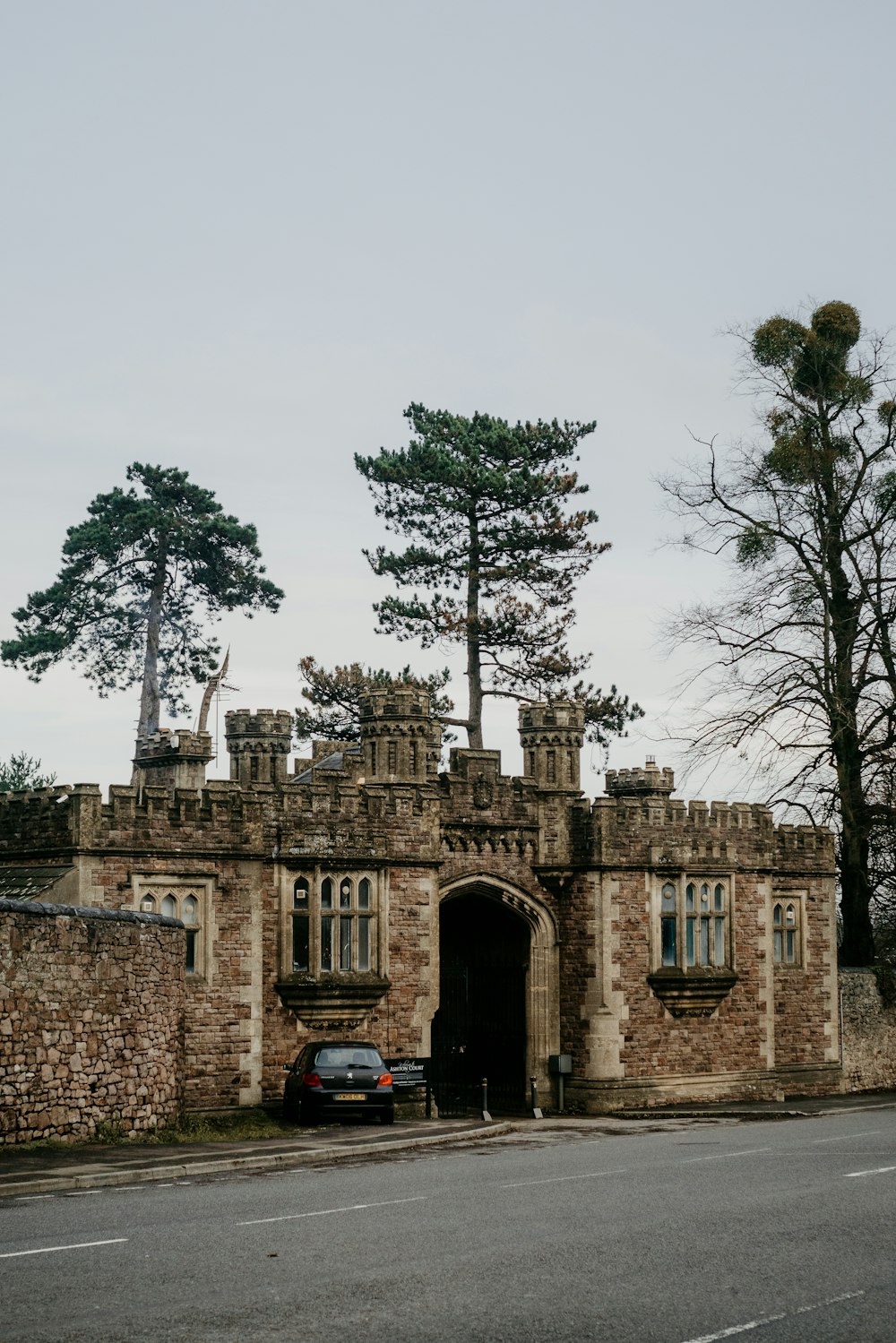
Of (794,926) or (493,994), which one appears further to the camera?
(794,926)

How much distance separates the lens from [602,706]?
53125mm

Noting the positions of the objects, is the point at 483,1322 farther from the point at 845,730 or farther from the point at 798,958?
the point at 845,730

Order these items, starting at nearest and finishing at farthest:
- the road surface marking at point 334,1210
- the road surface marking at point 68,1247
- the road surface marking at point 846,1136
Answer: the road surface marking at point 68,1247 < the road surface marking at point 334,1210 < the road surface marking at point 846,1136

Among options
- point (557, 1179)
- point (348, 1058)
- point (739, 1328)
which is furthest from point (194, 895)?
point (739, 1328)

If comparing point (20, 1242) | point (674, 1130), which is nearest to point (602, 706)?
point (674, 1130)

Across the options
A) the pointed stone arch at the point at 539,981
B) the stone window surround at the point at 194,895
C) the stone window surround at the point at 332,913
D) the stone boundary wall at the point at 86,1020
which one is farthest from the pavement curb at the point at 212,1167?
the pointed stone arch at the point at 539,981

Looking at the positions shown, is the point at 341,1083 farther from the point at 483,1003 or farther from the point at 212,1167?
the point at 483,1003

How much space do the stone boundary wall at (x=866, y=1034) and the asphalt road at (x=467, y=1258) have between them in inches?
823

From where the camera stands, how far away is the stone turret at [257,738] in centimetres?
3847

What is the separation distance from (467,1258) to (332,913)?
1830 cm

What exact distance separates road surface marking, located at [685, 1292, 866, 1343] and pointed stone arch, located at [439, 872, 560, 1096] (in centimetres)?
2278

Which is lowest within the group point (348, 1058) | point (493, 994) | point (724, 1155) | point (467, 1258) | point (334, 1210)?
point (724, 1155)

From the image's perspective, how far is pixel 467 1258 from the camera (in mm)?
12016

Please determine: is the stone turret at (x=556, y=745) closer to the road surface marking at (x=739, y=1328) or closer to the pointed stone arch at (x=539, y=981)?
the pointed stone arch at (x=539, y=981)
